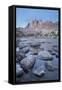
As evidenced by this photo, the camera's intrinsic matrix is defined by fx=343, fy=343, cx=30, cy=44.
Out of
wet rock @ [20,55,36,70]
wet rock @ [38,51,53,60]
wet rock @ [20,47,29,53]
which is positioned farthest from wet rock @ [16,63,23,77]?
wet rock @ [38,51,53,60]

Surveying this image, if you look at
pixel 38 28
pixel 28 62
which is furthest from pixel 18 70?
pixel 38 28

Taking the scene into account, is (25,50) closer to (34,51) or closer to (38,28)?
(34,51)

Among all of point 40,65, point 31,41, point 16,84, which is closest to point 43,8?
point 31,41

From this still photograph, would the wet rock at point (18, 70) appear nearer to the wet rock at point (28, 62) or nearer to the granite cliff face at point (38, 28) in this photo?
the wet rock at point (28, 62)

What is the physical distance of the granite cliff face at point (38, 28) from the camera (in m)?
5.06

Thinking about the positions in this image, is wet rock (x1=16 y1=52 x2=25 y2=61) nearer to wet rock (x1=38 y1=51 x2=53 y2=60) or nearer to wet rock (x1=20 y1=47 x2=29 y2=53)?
wet rock (x1=20 y1=47 x2=29 y2=53)

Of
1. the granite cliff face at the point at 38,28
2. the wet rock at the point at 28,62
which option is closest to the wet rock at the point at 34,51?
the wet rock at the point at 28,62

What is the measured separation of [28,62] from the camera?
201 inches

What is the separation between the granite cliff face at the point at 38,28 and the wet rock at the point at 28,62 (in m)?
0.36

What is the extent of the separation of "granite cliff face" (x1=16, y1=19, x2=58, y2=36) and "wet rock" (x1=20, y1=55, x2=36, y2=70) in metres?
0.36

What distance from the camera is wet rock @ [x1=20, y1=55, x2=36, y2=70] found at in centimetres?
507

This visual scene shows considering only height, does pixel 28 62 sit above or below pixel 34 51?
below

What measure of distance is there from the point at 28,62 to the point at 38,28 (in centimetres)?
54

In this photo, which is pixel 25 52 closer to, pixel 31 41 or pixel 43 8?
pixel 31 41
